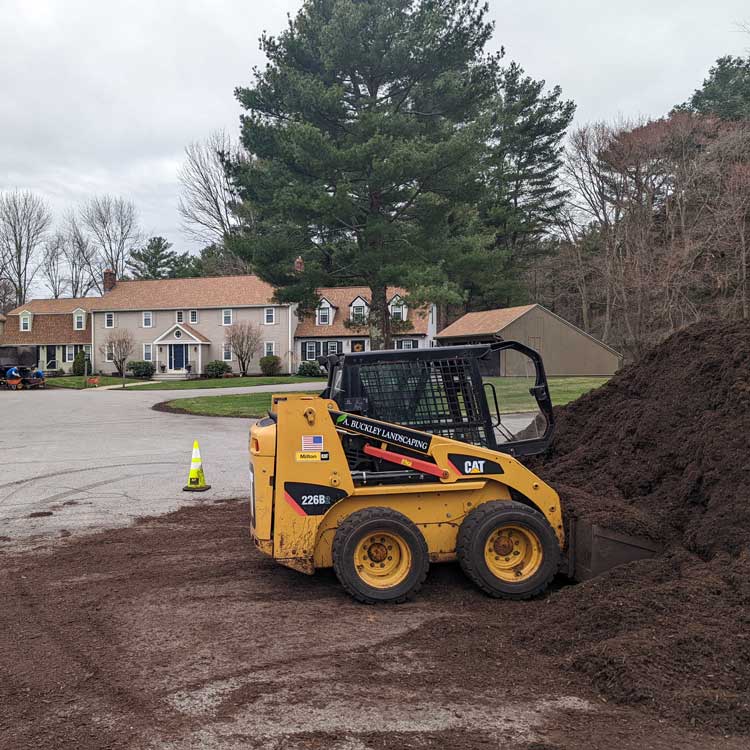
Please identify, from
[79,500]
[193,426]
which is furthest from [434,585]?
[193,426]

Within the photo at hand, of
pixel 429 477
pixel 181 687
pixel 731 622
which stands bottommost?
pixel 181 687

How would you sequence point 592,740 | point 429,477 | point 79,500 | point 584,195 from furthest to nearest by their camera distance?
point 584,195
point 79,500
point 429,477
point 592,740

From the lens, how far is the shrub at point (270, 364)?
53625 mm

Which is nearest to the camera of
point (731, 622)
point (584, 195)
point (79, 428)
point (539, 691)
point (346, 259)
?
point (539, 691)

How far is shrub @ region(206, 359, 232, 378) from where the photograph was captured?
53188mm

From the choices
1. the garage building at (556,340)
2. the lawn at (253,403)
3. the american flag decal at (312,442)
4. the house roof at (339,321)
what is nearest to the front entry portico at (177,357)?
the house roof at (339,321)

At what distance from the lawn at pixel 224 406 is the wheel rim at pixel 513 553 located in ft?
58.2

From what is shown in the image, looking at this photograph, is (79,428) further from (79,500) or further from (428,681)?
(428,681)

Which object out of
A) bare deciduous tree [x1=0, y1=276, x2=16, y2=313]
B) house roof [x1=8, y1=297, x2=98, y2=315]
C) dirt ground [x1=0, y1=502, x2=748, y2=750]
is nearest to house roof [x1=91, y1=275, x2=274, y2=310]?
house roof [x1=8, y1=297, x2=98, y2=315]

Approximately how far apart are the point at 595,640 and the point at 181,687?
2.47 meters

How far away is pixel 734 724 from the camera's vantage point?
3486 millimetres

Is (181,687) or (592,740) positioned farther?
(181,687)

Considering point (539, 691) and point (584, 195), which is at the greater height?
point (584, 195)

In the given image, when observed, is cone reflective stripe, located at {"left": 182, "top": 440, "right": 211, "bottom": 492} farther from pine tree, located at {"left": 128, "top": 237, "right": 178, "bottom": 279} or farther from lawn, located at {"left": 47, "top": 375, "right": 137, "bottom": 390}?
pine tree, located at {"left": 128, "top": 237, "right": 178, "bottom": 279}
